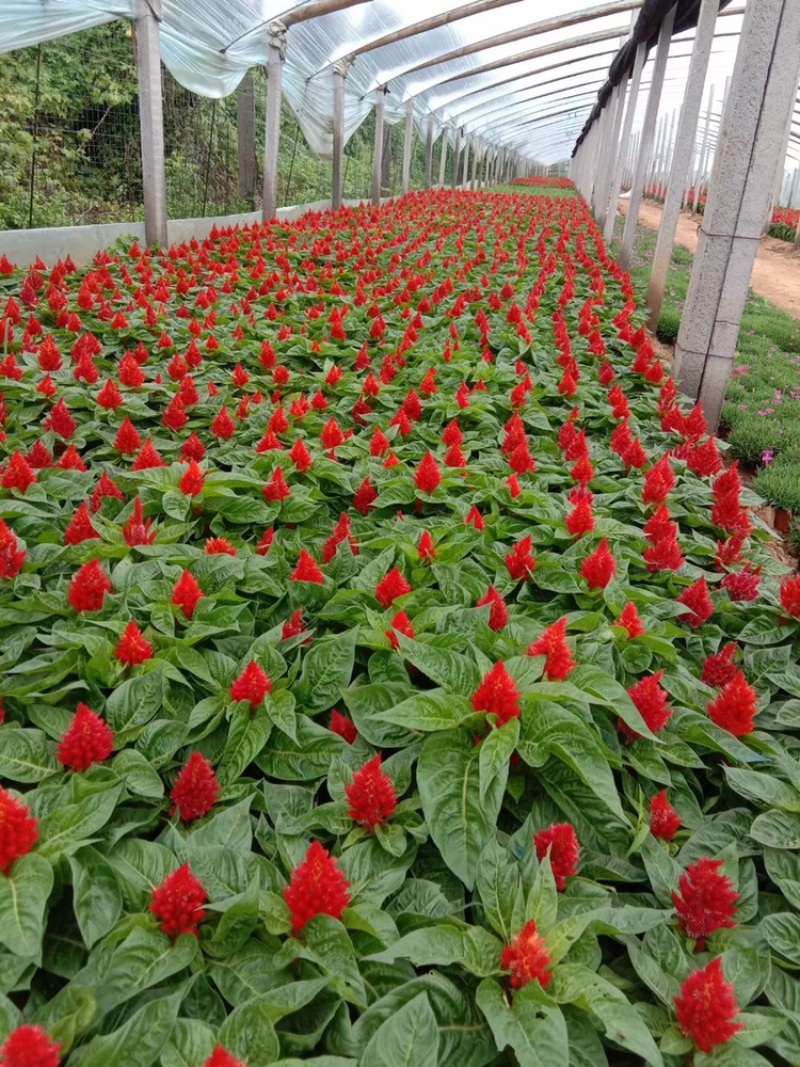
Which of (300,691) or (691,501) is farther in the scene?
(691,501)

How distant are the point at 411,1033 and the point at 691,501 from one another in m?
2.41

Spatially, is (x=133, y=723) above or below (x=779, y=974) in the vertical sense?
above

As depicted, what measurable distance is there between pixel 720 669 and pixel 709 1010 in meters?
1.04

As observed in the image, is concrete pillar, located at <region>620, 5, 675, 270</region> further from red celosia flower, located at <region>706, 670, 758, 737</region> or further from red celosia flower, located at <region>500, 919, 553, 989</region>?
red celosia flower, located at <region>500, 919, 553, 989</region>

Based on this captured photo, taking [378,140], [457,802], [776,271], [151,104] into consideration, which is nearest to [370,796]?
[457,802]

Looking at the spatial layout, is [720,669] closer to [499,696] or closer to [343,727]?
[499,696]

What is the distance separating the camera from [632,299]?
269 inches

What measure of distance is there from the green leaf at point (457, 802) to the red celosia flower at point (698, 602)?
100cm

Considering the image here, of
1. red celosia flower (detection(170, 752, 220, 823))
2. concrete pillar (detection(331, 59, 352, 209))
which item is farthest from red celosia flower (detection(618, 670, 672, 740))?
concrete pillar (detection(331, 59, 352, 209))

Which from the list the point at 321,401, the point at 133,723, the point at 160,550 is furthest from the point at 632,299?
the point at 133,723

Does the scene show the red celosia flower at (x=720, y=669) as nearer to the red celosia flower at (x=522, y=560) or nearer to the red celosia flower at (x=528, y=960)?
the red celosia flower at (x=522, y=560)

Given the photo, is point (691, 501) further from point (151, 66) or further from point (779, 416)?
point (151, 66)

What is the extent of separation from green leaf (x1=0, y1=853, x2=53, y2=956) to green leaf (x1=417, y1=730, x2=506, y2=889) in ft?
2.19

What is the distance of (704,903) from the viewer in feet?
4.64
